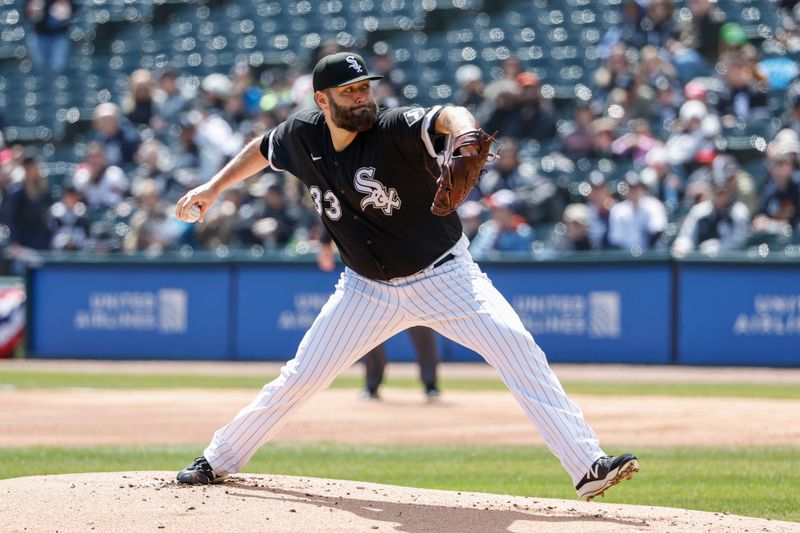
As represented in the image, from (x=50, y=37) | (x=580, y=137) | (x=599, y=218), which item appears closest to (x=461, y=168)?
(x=599, y=218)

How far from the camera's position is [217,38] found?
896 inches

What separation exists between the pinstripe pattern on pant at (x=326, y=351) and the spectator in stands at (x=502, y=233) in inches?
408

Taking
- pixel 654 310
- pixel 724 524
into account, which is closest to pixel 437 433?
pixel 724 524

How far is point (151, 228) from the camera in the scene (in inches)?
700

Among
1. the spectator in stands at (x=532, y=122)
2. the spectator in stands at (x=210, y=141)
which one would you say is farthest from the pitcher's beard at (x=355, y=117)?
the spectator in stands at (x=210, y=141)

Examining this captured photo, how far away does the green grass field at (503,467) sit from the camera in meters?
6.74

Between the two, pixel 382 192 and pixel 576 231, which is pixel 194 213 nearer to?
pixel 382 192

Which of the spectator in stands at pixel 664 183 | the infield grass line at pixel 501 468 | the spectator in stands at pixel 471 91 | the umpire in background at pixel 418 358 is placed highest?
the spectator in stands at pixel 471 91

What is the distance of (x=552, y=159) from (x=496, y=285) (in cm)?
211

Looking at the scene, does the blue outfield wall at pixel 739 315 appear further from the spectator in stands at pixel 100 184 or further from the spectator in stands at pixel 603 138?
the spectator in stands at pixel 100 184

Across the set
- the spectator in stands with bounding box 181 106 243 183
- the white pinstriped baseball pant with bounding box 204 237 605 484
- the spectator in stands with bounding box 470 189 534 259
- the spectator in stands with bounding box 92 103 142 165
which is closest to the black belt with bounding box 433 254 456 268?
the white pinstriped baseball pant with bounding box 204 237 605 484

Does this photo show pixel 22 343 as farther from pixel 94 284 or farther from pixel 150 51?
pixel 150 51

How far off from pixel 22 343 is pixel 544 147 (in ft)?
24.8

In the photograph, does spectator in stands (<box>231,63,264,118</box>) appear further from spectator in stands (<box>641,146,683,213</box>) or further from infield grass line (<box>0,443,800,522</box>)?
infield grass line (<box>0,443,800,522</box>)
